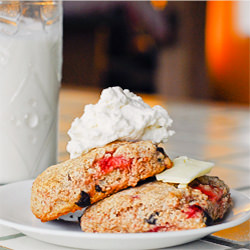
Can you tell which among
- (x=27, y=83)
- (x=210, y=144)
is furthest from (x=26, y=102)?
(x=210, y=144)

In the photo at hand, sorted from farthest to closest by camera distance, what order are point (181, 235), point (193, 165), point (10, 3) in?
point (10, 3) < point (193, 165) < point (181, 235)

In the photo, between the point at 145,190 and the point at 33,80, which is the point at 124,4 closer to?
the point at 33,80

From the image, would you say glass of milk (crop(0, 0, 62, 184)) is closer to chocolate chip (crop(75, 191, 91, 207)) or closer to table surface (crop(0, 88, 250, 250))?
table surface (crop(0, 88, 250, 250))

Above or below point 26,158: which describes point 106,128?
above

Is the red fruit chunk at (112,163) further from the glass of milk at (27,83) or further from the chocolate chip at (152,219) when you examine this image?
the glass of milk at (27,83)

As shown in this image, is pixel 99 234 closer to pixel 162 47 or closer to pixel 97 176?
pixel 97 176

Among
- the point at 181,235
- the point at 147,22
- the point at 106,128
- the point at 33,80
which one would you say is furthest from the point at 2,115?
the point at 147,22

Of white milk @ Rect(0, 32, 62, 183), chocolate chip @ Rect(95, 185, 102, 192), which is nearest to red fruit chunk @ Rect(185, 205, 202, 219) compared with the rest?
chocolate chip @ Rect(95, 185, 102, 192)
